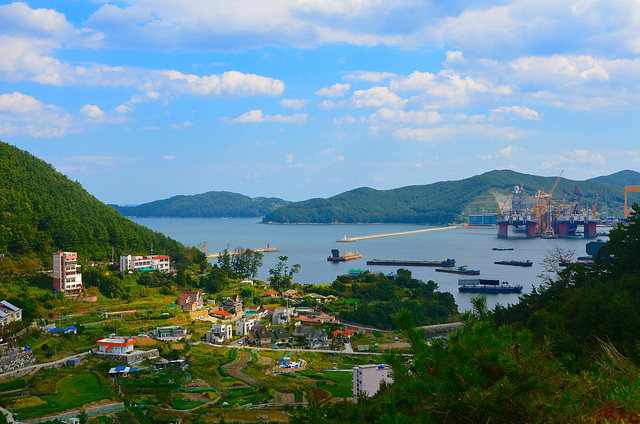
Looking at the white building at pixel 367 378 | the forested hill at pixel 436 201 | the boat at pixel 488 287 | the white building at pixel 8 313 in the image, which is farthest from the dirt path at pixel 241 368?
the forested hill at pixel 436 201

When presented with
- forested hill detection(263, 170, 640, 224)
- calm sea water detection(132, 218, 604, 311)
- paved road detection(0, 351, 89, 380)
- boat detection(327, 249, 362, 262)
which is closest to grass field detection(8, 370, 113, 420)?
paved road detection(0, 351, 89, 380)

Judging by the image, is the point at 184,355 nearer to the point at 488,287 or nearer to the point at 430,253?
the point at 488,287

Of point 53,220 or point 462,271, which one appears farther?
point 462,271

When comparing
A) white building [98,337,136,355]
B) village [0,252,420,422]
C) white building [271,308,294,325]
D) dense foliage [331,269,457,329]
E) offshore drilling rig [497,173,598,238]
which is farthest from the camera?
offshore drilling rig [497,173,598,238]

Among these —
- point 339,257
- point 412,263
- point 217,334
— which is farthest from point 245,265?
point 412,263

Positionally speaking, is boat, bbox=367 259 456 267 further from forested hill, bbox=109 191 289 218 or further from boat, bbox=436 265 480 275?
forested hill, bbox=109 191 289 218

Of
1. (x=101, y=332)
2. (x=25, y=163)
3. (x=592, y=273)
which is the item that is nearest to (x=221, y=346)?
(x=101, y=332)
